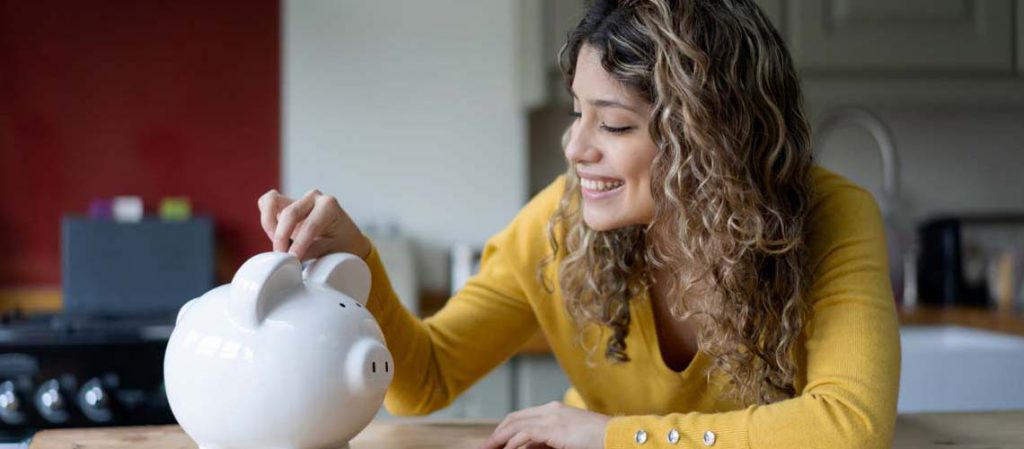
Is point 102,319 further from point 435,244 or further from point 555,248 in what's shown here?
point 555,248

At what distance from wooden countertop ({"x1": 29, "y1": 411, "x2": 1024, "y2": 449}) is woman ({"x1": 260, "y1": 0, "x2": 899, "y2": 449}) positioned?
10 cm

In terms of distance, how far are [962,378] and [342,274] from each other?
1.68 metres

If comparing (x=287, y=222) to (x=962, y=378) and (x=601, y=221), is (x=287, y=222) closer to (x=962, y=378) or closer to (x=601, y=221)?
(x=601, y=221)

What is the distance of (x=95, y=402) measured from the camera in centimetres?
200

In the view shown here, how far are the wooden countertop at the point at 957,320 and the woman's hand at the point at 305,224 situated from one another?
108 cm

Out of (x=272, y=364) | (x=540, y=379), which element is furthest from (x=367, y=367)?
(x=540, y=379)

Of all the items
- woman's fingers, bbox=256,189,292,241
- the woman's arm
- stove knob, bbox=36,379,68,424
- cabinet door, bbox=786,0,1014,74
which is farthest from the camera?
cabinet door, bbox=786,0,1014,74

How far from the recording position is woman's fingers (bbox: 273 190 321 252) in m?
1.15

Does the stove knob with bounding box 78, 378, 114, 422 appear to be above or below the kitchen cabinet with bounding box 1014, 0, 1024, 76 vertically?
below

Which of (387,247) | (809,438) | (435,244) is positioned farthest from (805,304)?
(435,244)

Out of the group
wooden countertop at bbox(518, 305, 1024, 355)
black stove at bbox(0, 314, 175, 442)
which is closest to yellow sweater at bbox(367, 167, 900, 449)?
wooden countertop at bbox(518, 305, 1024, 355)

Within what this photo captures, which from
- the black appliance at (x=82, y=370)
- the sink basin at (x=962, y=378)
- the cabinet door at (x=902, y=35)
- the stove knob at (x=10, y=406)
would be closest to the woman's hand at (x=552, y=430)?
the black appliance at (x=82, y=370)

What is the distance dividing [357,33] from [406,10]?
13 centimetres

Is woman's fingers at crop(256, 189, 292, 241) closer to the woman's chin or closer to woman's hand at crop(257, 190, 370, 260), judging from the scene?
woman's hand at crop(257, 190, 370, 260)
